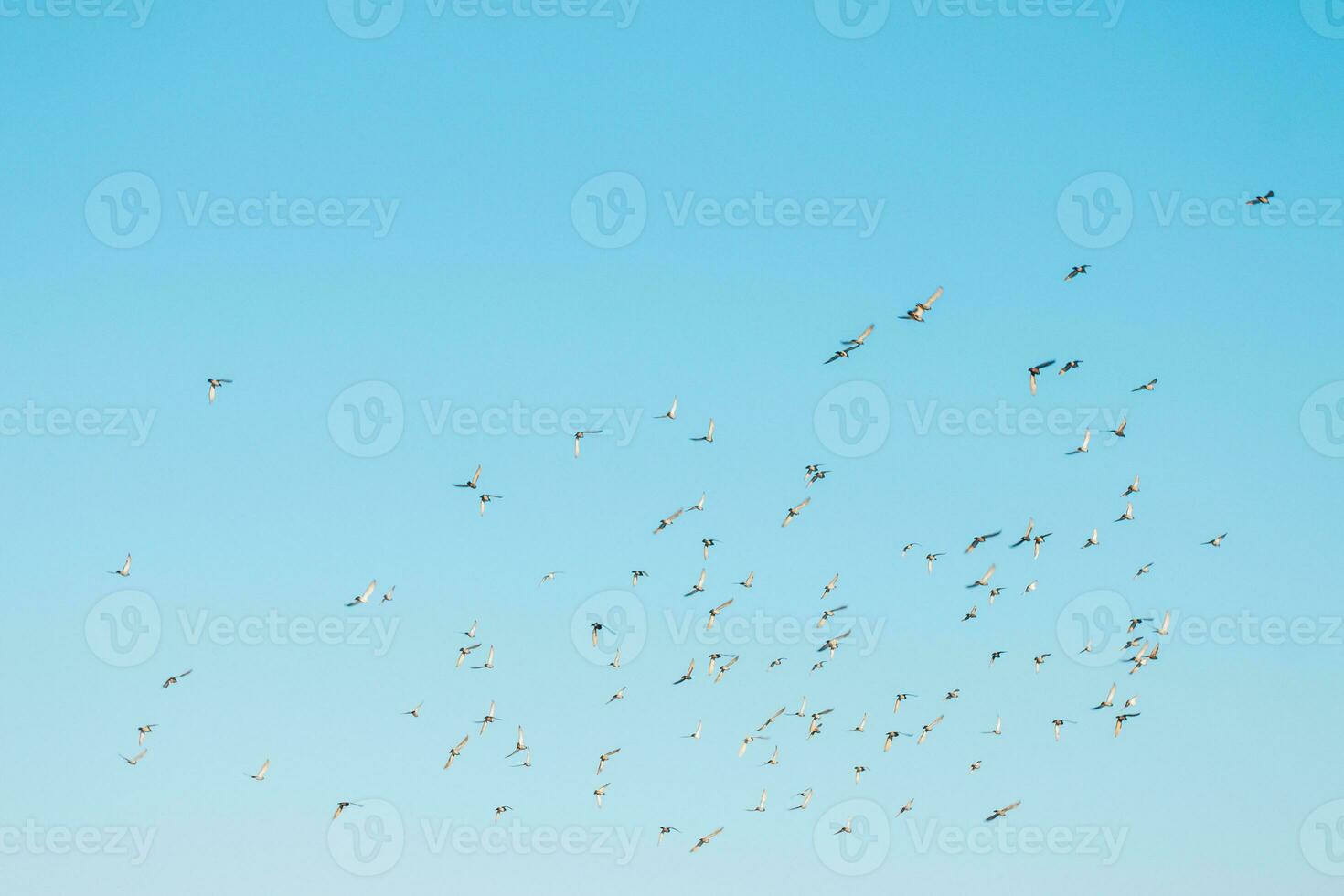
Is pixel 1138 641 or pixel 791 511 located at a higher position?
pixel 791 511

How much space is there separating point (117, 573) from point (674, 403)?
129ft

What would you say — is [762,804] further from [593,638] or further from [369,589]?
[369,589]

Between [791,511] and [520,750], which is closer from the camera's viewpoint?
[791,511]

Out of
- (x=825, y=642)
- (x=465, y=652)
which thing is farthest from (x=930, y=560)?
(x=465, y=652)

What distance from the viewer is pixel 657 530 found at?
381 ft

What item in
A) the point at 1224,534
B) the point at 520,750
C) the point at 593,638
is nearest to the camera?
the point at 593,638

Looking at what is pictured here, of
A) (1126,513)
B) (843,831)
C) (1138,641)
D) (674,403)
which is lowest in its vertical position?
(843,831)

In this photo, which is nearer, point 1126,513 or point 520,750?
point 1126,513

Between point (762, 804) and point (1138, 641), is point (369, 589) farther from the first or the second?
point (1138, 641)

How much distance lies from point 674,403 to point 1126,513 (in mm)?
31035

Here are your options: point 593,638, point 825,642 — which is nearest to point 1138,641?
point 825,642

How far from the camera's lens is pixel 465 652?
409 ft

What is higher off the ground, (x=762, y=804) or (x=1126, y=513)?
(x=1126, y=513)

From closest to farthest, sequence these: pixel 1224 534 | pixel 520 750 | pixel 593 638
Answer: pixel 593 638
pixel 1224 534
pixel 520 750
